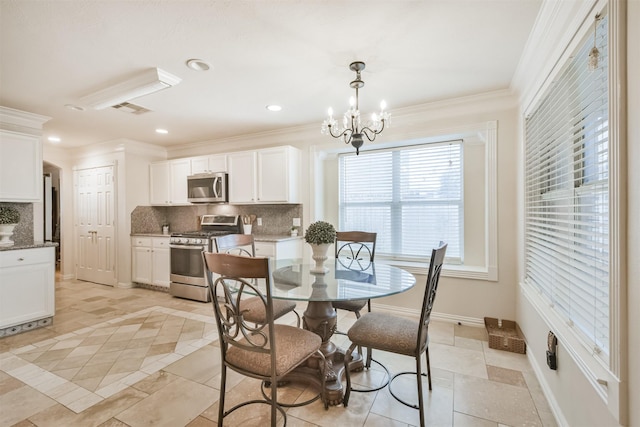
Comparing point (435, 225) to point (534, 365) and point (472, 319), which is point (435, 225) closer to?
point (472, 319)

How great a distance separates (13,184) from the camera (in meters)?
3.26

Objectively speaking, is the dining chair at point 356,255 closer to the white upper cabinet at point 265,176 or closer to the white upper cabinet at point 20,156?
the white upper cabinet at point 265,176

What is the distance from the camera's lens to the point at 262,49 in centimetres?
216

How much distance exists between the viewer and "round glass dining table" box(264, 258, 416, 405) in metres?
1.77

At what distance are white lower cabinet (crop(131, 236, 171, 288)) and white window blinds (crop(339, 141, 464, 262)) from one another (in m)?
2.74

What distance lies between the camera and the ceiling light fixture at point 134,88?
249 cm

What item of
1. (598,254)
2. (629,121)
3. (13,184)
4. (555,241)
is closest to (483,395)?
(555,241)

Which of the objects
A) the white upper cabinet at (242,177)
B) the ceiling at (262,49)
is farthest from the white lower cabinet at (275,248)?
the ceiling at (262,49)

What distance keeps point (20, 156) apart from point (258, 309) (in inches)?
132

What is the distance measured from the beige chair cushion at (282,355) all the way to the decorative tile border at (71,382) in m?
1.12

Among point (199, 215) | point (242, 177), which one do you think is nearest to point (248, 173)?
point (242, 177)

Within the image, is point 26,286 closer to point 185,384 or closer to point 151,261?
point 151,261

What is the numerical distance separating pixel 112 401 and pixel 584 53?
3.40 metres

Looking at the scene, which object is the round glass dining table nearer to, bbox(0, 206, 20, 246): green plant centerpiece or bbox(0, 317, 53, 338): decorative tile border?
bbox(0, 317, 53, 338): decorative tile border
